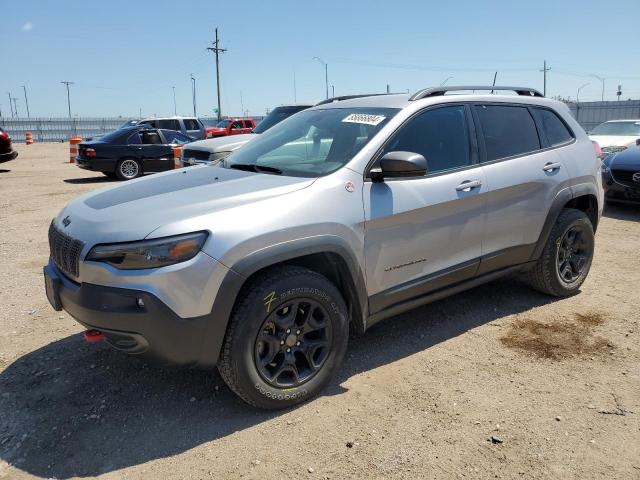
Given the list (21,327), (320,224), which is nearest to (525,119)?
(320,224)

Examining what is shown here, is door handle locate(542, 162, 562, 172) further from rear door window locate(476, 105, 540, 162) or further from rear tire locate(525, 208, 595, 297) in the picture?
rear tire locate(525, 208, 595, 297)

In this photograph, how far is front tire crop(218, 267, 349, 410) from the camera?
2758 millimetres

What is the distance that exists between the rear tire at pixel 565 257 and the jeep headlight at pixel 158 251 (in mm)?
3168

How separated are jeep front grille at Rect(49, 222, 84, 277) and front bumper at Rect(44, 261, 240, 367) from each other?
5.5 inches

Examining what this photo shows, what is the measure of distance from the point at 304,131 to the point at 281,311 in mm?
1611

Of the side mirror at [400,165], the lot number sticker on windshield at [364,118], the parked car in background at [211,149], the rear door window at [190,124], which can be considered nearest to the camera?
the side mirror at [400,165]

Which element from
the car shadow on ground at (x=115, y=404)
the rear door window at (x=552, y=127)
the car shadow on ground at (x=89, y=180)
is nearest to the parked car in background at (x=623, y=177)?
the rear door window at (x=552, y=127)

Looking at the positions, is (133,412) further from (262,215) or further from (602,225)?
(602,225)

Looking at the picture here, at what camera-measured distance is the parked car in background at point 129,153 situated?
1364 cm

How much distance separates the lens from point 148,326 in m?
2.54

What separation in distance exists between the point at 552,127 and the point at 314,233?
2793mm

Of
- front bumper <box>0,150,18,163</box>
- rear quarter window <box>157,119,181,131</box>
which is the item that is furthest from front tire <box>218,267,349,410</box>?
rear quarter window <box>157,119,181,131</box>

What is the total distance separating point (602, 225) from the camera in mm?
7969

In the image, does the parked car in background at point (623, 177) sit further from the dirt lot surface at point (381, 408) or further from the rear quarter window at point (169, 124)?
the rear quarter window at point (169, 124)
